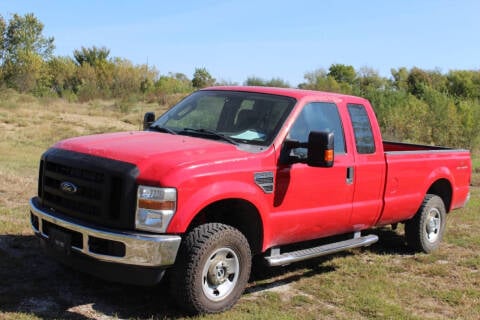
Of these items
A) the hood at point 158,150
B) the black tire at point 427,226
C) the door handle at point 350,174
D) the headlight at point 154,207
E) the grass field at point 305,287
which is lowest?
the grass field at point 305,287

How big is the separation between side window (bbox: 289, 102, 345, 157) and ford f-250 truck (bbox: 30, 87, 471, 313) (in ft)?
0.05

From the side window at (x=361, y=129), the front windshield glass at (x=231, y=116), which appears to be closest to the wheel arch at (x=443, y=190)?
the side window at (x=361, y=129)

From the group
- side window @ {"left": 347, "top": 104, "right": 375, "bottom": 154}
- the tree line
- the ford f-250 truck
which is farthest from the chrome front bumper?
the tree line

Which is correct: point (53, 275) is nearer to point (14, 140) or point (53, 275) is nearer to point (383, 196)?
point (383, 196)

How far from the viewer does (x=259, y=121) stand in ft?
17.6

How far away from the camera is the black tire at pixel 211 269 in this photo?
433cm

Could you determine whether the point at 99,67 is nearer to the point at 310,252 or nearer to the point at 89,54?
the point at 89,54

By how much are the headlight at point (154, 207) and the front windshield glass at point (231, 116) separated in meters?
1.14

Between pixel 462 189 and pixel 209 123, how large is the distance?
409 cm

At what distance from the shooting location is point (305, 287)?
556cm

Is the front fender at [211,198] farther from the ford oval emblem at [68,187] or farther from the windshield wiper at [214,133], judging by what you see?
the ford oval emblem at [68,187]

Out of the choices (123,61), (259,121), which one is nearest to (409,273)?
(259,121)

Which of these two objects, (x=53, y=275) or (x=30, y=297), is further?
(x=53, y=275)

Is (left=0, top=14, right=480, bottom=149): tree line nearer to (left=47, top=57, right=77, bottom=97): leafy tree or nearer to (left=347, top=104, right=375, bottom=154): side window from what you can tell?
(left=47, top=57, right=77, bottom=97): leafy tree
